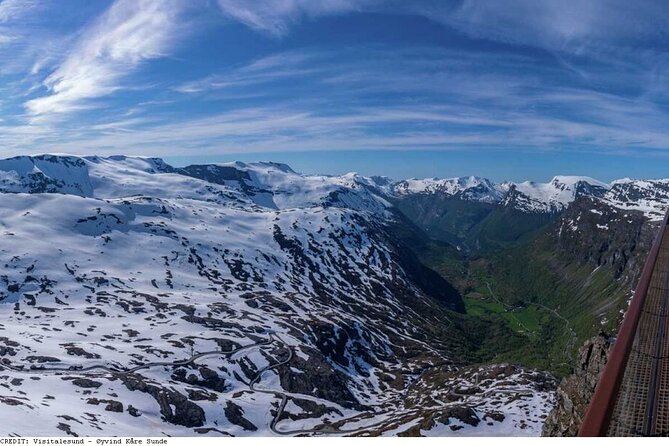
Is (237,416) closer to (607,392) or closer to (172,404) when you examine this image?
(172,404)

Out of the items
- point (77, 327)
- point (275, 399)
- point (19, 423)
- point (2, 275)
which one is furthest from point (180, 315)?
point (19, 423)

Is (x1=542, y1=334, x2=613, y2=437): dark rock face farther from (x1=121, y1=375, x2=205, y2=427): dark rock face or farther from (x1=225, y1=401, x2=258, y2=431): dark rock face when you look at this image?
(x1=121, y1=375, x2=205, y2=427): dark rock face

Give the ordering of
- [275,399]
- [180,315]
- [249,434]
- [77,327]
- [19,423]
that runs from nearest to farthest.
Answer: [19,423], [249,434], [275,399], [77,327], [180,315]

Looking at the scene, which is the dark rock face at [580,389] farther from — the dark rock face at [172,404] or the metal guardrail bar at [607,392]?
the dark rock face at [172,404]

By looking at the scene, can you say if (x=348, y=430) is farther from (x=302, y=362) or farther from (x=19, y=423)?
(x=19, y=423)

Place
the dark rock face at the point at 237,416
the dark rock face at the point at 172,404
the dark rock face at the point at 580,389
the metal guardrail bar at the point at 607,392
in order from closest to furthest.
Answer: the metal guardrail bar at the point at 607,392 < the dark rock face at the point at 580,389 < the dark rock face at the point at 172,404 < the dark rock face at the point at 237,416

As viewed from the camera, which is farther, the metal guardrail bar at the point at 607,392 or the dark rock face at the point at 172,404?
the dark rock face at the point at 172,404

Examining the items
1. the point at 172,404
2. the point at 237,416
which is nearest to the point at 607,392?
the point at 172,404

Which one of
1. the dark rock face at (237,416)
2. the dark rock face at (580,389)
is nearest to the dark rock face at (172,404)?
the dark rock face at (237,416)

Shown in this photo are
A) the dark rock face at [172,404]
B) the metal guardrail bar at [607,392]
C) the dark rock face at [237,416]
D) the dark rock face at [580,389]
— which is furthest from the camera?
the dark rock face at [237,416]
